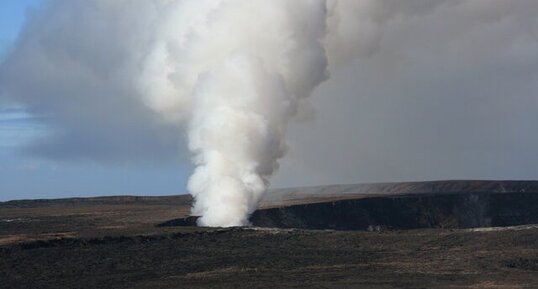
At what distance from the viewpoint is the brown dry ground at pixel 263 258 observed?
106 feet

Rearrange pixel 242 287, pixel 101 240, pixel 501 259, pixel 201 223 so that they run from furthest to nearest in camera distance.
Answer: pixel 201 223 < pixel 101 240 < pixel 501 259 < pixel 242 287

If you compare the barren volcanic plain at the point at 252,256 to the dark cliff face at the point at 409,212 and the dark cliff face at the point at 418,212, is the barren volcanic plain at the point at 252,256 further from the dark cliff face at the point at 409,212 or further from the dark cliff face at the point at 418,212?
the dark cliff face at the point at 418,212

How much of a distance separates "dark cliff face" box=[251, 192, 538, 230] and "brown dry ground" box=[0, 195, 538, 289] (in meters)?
18.9

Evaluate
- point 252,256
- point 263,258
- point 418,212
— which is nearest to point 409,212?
point 418,212

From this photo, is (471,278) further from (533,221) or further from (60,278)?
(533,221)

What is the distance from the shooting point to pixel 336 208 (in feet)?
236

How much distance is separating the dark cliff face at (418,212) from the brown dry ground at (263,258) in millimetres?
18860

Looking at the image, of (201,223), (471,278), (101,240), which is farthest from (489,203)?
(471,278)

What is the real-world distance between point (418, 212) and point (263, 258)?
3830cm

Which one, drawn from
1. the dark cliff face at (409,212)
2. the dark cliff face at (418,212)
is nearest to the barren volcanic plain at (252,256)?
the dark cliff face at (409,212)

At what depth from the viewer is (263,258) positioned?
3869cm

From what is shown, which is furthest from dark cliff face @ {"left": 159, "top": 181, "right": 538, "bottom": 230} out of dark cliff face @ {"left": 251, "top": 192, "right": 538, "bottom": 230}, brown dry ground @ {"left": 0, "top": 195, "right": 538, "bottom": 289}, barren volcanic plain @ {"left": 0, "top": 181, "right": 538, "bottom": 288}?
brown dry ground @ {"left": 0, "top": 195, "right": 538, "bottom": 289}

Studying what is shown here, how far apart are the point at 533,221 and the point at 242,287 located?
45.2 metres

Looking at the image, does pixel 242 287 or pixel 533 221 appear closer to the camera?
pixel 242 287
